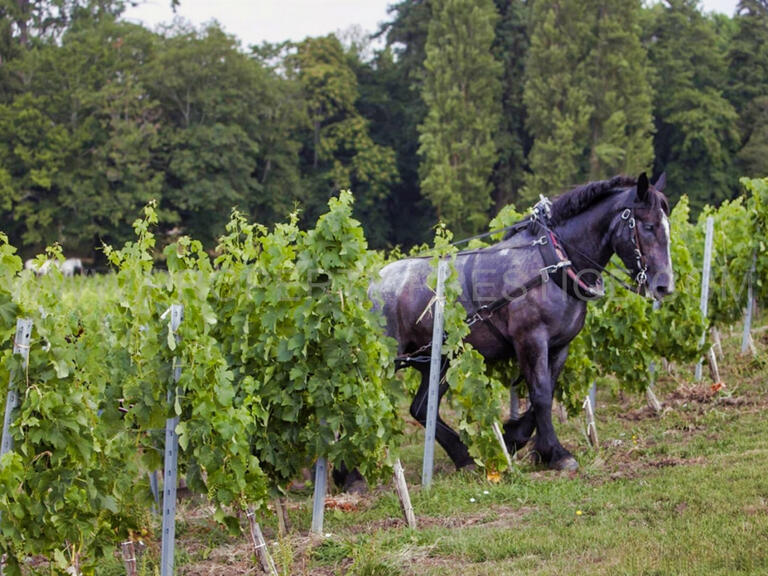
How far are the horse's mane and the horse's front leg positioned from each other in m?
1.06

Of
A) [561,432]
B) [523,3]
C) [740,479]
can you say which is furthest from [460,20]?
[740,479]

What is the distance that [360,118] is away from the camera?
4553cm

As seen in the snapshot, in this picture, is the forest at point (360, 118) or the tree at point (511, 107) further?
the tree at point (511, 107)

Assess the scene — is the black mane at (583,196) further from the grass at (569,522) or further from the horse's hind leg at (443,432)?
the grass at (569,522)

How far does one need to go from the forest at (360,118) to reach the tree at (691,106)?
0.11 meters

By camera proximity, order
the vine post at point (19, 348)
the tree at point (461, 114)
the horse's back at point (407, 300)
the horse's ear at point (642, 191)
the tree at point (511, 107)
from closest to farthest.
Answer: the vine post at point (19, 348)
the horse's ear at point (642, 191)
the horse's back at point (407, 300)
the tree at point (461, 114)
the tree at point (511, 107)

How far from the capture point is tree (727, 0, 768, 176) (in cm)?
4204

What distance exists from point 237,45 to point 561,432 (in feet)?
122

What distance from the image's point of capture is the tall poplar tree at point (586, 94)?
39.1 metres

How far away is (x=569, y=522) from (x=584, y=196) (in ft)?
9.29

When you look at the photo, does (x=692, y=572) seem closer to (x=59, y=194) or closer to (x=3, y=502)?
(x=3, y=502)

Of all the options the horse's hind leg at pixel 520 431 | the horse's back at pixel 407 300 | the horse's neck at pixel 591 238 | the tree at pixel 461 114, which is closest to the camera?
the horse's neck at pixel 591 238

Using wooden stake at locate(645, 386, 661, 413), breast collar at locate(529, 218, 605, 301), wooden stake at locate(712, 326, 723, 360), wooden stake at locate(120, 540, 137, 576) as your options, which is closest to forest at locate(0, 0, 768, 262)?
wooden stake at locate(712, 326, 723, 360)

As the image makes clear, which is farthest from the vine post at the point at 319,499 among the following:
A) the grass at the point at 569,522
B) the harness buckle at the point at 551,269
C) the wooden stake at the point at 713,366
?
the wooden stake at the point at 713,366
